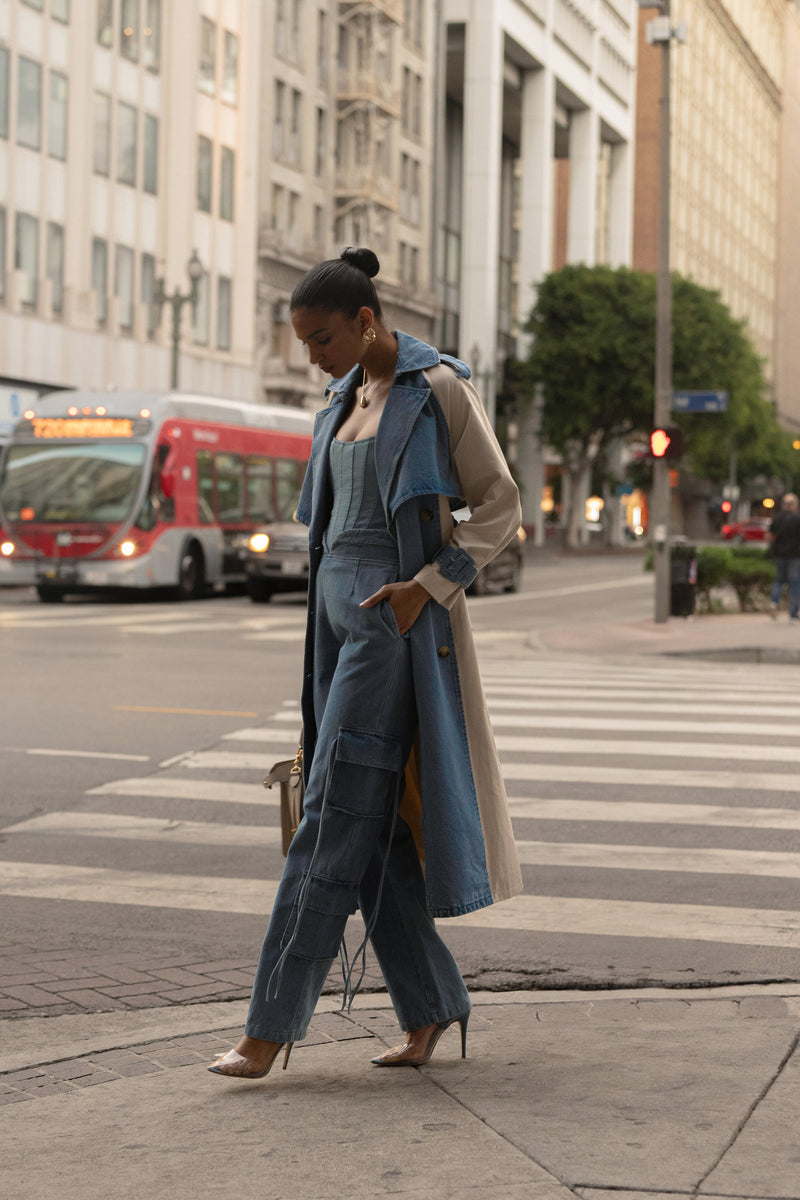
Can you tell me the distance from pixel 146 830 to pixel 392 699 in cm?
403

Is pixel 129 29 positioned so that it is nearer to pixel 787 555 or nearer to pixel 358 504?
pixel 787 555

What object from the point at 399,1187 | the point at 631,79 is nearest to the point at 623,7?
the point at 631,79

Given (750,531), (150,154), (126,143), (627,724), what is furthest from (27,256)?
(750,531)

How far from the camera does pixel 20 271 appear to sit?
39719 mm

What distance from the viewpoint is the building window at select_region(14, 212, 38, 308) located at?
130 feet

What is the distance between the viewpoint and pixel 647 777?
9.40 meters

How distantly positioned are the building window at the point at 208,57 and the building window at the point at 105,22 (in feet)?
15.5

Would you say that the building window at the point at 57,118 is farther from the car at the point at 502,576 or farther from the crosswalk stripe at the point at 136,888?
the crosswalk stripe at the point at 136,888

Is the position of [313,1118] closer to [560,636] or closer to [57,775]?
[57,775]

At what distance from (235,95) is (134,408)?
2403 centimetres

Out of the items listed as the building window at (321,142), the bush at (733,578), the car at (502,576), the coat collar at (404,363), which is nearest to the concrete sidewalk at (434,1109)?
the coat collar at (404,363)

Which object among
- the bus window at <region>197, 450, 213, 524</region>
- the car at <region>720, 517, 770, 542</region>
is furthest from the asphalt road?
the car at <region>720, 517, 770, 542</region>

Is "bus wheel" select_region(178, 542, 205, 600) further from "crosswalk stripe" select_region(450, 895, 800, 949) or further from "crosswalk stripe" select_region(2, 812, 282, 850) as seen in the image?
"crosswalk stripe" select_region(450, 895, 800, 949)

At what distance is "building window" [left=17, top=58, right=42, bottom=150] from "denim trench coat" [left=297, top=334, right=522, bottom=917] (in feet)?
124
